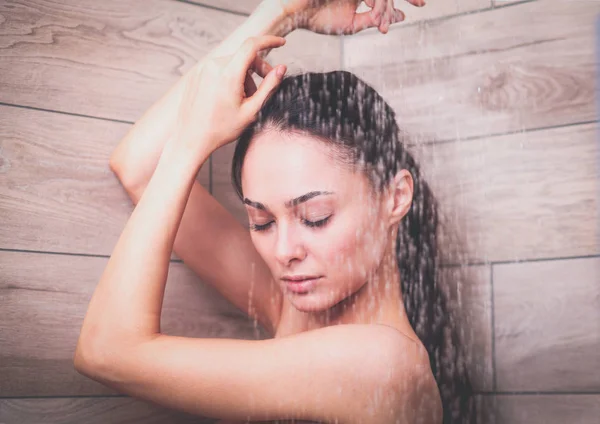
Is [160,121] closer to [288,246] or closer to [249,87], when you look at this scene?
[249,87]

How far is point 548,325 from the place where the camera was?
5.03 ft

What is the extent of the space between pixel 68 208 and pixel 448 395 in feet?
2.99

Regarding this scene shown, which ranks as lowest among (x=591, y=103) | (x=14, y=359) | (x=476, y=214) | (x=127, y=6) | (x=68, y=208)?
(x=14, y=359)

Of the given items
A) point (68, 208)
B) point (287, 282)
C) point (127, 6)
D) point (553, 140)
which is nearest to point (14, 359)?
point (68, 208)

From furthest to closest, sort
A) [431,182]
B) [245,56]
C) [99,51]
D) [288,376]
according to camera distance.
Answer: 1. [431,182]
2. [99,51]
3. [245,56]
4. [288,376]

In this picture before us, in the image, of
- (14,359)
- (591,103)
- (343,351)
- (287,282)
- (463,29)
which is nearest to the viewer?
(343,351)

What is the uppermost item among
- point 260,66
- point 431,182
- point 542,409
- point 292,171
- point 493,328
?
point 260,66

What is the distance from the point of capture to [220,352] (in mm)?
1152

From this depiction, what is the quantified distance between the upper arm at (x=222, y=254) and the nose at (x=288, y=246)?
320mm

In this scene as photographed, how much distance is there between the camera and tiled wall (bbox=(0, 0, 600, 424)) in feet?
4.84

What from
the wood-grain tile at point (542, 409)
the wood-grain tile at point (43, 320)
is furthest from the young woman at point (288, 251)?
the wood-grain tile at point (43, 320)


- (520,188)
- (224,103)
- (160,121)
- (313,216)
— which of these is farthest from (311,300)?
(520,188)

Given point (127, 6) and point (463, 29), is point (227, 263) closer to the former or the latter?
point (127, 6)

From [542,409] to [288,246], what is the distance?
720mm
